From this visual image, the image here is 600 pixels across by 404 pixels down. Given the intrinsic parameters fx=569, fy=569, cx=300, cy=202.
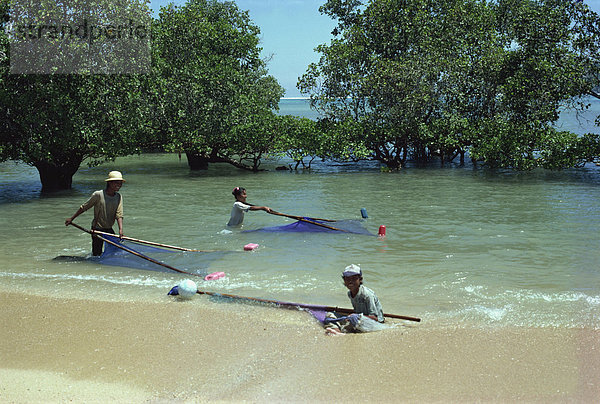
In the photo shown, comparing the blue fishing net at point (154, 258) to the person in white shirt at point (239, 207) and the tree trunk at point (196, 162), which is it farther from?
the tree trunk at point (196, 162)

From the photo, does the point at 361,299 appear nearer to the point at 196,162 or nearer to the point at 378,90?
the point at 378,90

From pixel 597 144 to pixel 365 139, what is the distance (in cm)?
1052

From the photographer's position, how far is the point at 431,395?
18.1 ft

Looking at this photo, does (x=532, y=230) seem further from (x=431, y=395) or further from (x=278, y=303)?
(x=431, y=395)

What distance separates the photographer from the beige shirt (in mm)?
10641

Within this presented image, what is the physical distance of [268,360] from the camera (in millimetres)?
6430

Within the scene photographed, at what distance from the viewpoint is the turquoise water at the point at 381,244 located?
357 inches

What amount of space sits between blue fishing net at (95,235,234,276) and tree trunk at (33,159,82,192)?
1235cm

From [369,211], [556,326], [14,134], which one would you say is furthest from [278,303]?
[14,134]

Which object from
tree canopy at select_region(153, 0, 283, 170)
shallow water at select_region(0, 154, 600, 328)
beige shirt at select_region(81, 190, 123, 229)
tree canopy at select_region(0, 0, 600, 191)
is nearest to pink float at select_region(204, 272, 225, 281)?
shallow water at select_region(0, 154, 600, 328)

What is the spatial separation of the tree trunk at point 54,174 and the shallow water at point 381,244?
664mm

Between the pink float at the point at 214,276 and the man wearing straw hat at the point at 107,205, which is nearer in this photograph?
the pink float at the point at 214,276

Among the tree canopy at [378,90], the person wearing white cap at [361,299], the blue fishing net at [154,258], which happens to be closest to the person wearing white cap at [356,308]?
the person wearing white cap at [361,299]

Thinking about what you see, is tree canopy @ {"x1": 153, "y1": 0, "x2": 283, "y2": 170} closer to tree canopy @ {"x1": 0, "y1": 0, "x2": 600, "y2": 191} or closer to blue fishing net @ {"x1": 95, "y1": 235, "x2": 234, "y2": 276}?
tree canopy @ {"x1": 0, "y1": 0, "x2": 600, "y2": 191}
